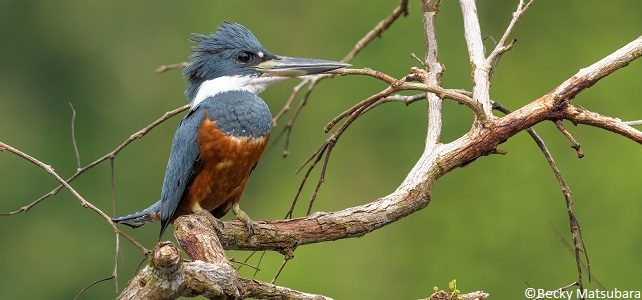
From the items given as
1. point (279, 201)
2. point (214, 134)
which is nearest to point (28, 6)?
point (279, 201)

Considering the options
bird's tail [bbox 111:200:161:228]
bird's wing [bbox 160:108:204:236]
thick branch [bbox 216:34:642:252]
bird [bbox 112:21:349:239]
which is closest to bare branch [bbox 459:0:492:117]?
thick branch [bbox 216:34:642:252]

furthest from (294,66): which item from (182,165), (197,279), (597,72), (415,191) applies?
(197,279)

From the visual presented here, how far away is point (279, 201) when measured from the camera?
18562 millimetres

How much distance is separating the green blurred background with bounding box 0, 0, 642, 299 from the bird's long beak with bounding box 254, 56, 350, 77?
600 cm

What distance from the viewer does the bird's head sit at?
18.8ft

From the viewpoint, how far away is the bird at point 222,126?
5395 millimetres

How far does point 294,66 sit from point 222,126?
0.46m

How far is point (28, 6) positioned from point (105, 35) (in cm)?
170

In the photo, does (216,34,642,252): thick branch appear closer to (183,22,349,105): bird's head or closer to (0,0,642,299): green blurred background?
(183,22,349,105): bird's head

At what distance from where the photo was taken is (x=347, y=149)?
727 inches

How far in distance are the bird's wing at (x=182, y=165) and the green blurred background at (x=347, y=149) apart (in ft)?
19.9

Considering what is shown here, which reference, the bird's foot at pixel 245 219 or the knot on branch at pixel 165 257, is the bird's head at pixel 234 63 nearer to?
the bird's foot at pixel 245 219

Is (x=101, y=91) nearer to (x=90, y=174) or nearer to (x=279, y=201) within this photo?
(x=90, y=174)

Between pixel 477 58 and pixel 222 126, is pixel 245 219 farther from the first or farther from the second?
pixel 477 58
